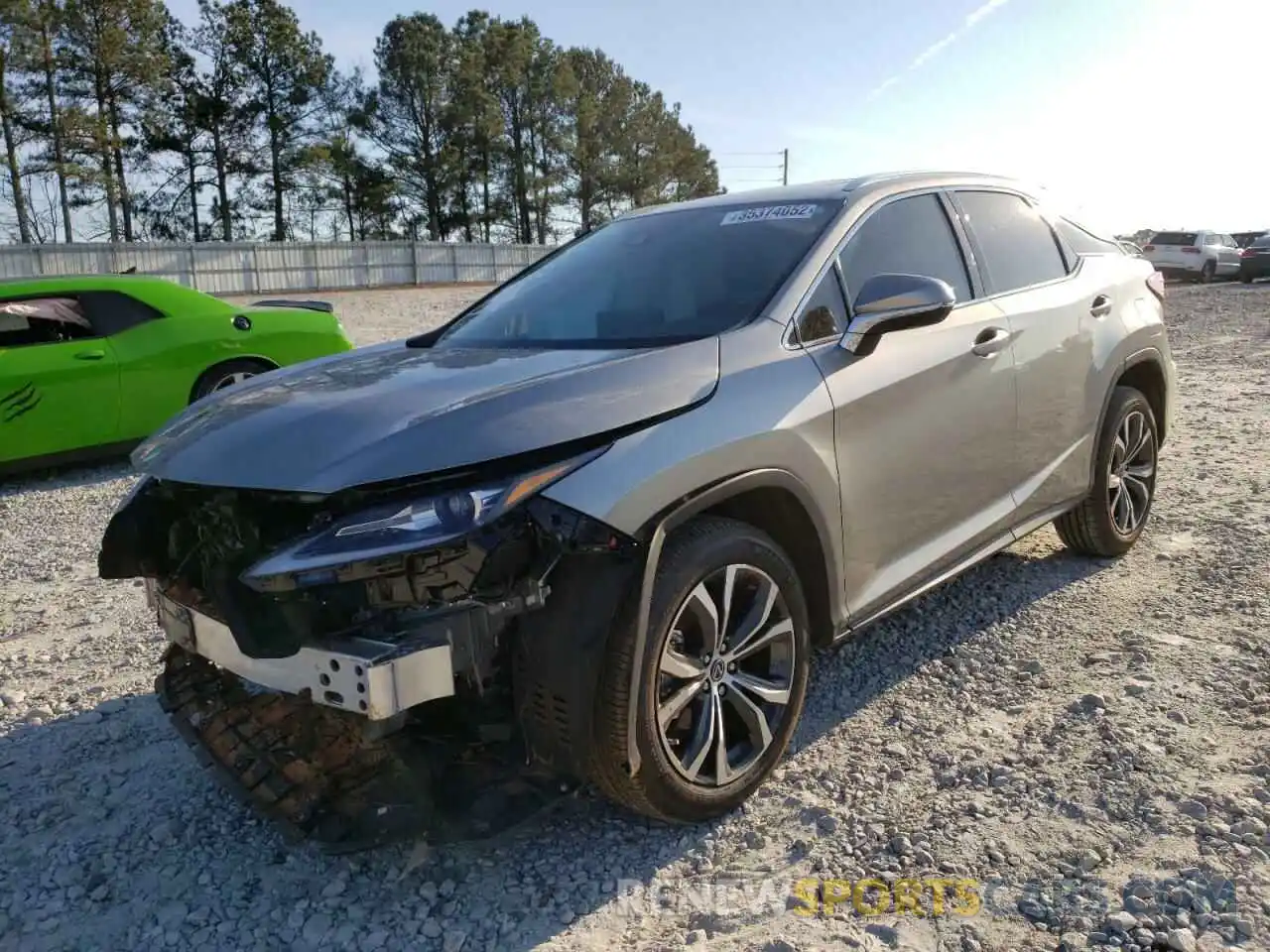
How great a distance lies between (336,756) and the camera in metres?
2.51

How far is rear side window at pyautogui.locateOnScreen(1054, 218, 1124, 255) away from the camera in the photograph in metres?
4.50

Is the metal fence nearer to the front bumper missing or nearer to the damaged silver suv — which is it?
the damaged silver suv

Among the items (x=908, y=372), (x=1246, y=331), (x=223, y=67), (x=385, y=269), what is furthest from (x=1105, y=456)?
(x=223, y=67)

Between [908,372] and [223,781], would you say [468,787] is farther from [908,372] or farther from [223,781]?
[908,372]

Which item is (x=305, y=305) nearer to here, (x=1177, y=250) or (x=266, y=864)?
(x=266, y=864)

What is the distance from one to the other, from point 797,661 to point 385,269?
39.8 metres

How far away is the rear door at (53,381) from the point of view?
6.68 metres

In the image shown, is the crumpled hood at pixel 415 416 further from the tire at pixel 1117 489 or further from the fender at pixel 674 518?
the tire at pixel 1117 489

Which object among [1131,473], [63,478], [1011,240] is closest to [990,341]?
[1011,240]

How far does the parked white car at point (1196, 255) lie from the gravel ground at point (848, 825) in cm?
2934

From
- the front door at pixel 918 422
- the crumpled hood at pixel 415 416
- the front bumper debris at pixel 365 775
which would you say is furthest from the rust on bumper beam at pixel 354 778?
the front door at pixel 918 422

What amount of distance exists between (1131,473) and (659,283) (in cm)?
273

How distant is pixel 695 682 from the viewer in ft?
8.56

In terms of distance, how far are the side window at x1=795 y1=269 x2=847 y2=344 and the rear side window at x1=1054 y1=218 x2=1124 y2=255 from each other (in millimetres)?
1882
